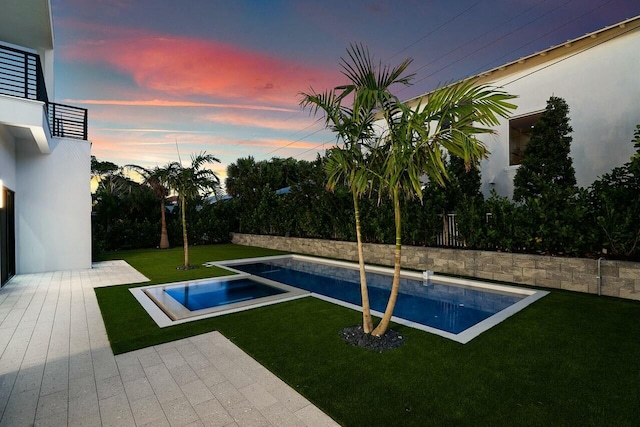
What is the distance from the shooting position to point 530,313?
19.4 ft

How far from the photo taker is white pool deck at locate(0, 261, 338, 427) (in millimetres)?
2973

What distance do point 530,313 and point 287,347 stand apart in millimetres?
4474

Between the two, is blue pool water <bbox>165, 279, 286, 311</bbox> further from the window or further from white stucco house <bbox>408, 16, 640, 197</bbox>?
the window

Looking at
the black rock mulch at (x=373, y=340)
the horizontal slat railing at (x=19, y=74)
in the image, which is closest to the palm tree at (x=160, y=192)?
the horizontal slat railing at (x=19, y=74)

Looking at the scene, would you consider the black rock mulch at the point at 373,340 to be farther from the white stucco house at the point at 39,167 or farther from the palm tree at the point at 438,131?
the white stucco house at the point at 39,167

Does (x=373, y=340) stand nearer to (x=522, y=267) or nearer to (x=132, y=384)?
(x=132, y=384)

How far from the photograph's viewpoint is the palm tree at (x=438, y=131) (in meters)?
3.88

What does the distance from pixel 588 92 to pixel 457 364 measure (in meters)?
11.5

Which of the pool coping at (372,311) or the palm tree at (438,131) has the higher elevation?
the palm tree at (438,131)

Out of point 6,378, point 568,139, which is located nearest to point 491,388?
point 6,378

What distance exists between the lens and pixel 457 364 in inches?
153

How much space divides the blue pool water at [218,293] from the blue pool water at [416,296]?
4.59 feet

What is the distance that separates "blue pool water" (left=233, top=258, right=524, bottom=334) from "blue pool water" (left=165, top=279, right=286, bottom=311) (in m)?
1.40

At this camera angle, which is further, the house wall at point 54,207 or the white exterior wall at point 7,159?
the house wall at point 54,207
